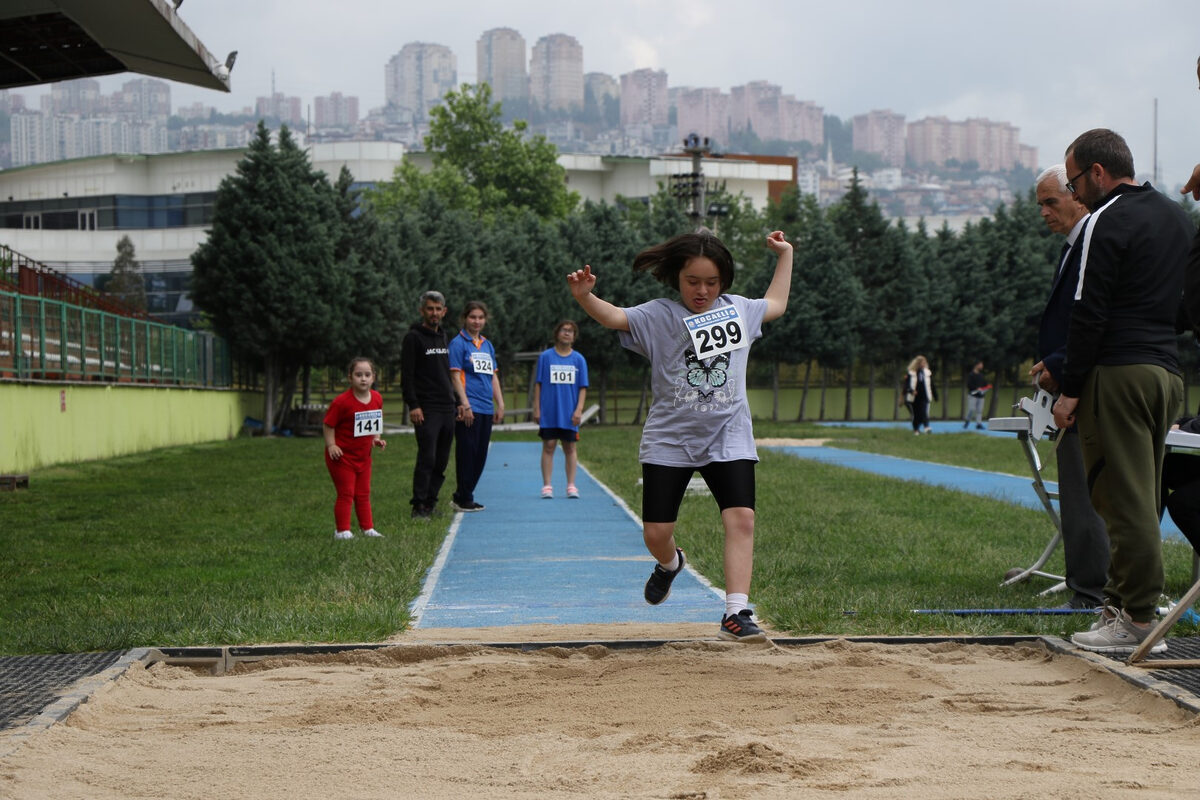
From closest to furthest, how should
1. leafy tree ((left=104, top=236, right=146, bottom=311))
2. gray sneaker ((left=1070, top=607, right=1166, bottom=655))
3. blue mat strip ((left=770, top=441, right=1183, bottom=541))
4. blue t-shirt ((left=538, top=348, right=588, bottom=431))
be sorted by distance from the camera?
gray sneaker ((left=1070, top=607, right=1166, bottom=655)), blue t-shirt ((left=538, top=348, right=588, bottom=431)), blue mat strip ((left=770, top=441, right=1183, bottom=541)), leafy tree ((left=104, top=236, right=146, bottom=311))

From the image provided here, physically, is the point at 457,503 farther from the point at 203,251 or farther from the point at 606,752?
the point at 203,251

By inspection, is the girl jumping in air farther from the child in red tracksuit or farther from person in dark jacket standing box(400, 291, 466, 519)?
person in dark jacket standing box(400, 291, 466, 519)

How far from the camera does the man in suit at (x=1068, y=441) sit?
7371mm

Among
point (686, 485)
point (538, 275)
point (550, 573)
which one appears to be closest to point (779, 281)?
point (686, 485)

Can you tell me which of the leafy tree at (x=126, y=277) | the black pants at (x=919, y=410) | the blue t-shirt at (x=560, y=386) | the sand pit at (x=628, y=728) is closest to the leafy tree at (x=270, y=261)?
the black pants at (x=919, y=410)

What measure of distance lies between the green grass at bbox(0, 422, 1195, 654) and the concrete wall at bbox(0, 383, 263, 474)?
70.2 inches

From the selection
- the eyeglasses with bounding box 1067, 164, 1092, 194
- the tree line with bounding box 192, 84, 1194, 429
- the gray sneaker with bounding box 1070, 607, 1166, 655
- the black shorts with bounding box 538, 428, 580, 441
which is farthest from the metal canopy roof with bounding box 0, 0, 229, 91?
the tree line with bounding box 192, 84, 1194, 429

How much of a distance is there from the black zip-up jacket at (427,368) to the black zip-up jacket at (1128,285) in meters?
8.32

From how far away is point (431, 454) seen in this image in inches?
546

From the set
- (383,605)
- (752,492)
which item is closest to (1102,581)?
(752,492)

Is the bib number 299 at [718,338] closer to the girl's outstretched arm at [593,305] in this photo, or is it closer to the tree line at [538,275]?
the girl's outstretched arm at [593,305]

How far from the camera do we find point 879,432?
40750mm

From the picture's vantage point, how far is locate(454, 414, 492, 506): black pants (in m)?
14.6

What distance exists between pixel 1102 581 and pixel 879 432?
1311 inches
